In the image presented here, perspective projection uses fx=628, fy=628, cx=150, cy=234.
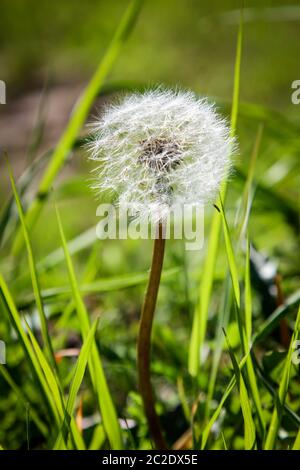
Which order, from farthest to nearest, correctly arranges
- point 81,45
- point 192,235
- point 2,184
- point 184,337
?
point 81,45 → point 2,184 → point 192,235 → point 184,337

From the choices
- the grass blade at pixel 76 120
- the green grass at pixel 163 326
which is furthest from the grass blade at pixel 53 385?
the grass blade at pixel 76 120

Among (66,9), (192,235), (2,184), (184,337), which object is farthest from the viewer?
(66,9)

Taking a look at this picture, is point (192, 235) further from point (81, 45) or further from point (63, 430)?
point (81, 45)

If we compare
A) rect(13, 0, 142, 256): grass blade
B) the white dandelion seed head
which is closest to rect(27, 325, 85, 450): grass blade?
the white dandelion seed head

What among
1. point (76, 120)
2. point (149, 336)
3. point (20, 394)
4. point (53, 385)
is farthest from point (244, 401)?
point (76, 120)

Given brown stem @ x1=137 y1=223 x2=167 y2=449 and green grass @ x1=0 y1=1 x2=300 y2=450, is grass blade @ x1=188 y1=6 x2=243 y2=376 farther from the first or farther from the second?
brown stem @ x1=137 y1=223 x2=167 y2=449

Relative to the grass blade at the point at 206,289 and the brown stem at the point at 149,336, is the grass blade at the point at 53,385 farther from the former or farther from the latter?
the grass blade at the point at 206,289
